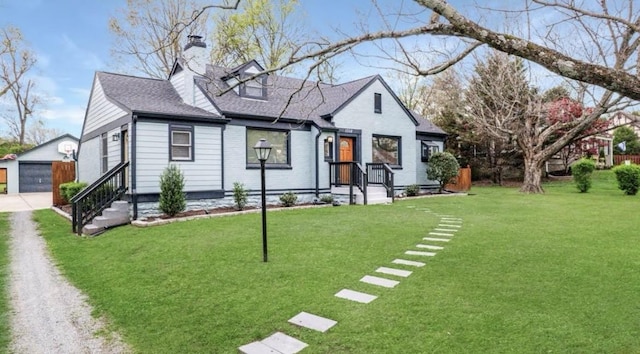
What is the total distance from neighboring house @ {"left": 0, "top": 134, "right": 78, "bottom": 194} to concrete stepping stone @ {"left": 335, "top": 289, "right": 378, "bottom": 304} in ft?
81.1

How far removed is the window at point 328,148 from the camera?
46.0ft

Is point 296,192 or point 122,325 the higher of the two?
point 296,192

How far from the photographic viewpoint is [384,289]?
171 inches

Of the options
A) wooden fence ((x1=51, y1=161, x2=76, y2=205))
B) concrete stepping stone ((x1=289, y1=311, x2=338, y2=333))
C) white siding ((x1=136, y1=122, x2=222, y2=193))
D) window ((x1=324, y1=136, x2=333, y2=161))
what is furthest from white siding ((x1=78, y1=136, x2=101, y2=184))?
concrete stepping stone ((x1=289, y1=311, x2=338, y2=333))

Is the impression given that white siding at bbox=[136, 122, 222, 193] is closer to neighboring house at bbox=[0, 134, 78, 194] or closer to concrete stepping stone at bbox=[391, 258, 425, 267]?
concrete stepping stone at bbox=[391, 258, 425, 267]

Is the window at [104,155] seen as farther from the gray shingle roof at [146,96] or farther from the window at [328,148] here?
the window at [328,148]

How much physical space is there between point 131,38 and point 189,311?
67.6 ft

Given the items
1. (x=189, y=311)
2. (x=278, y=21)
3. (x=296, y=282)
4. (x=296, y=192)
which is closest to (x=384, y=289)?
(x=296, y=282)

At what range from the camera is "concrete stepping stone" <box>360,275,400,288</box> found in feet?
14.8

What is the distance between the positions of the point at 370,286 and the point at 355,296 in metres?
0.36

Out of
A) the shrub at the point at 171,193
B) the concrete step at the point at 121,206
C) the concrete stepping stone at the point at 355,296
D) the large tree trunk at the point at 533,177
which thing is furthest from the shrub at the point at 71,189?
the large tree trunk at the point at 533,177

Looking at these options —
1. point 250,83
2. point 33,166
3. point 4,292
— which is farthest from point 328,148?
point 33,166

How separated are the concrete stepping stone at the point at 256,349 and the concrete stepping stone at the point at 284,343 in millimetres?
37

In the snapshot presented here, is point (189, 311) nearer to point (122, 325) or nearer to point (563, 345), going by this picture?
point (122, 325)
